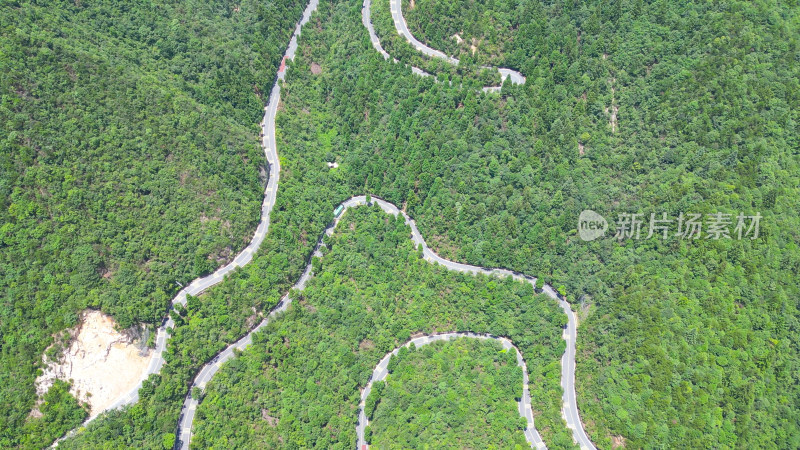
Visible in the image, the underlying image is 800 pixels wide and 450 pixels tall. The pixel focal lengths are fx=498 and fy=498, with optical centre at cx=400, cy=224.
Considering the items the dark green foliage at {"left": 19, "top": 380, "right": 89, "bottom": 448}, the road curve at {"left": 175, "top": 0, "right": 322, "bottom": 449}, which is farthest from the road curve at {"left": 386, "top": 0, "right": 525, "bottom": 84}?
the dark green foliage at {"left": 19, "top": 380, "right": 89, "bottom": 448}

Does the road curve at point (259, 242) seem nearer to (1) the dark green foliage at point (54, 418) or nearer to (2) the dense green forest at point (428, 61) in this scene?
(1) the dark green foliage at point (54, 418)

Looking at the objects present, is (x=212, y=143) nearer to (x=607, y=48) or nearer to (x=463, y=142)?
(x=463, y=142)

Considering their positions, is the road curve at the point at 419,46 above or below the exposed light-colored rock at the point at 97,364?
above

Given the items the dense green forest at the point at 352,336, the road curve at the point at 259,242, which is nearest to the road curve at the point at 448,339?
the dense green forest at the point at 352,336

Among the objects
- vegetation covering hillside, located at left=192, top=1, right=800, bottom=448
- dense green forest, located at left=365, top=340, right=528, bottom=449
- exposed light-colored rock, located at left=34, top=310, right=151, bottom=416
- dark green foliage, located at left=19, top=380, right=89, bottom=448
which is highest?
vegetation covering hillside, located at left=192, top=1, right=800, bottom=448

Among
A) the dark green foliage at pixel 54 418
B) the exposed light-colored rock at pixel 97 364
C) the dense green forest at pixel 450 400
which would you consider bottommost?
the dark green foliage at pixel 54 418

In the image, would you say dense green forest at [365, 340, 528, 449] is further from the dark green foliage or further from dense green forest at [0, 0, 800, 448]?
the dark green foliage

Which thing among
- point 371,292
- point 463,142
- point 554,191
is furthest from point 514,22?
point 371,292

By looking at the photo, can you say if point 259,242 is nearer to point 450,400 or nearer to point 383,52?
point 450,400
